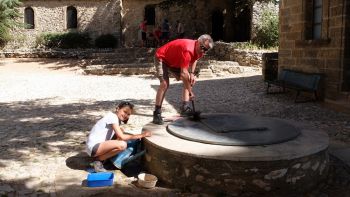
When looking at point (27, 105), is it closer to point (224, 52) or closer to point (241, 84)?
point (241, 84)

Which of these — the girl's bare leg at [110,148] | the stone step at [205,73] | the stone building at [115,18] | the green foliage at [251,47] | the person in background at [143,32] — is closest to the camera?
the girl's bare leg at [110,148]

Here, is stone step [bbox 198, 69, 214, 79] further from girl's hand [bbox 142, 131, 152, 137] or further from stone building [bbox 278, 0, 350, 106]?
girl's hand [bbox 142, 131, 152, 137]

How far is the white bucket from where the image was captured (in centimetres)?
432

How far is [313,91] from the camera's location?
9398 millimetres

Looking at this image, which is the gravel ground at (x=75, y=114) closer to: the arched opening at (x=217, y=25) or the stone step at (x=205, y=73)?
the stone step at (x=205, y=73)

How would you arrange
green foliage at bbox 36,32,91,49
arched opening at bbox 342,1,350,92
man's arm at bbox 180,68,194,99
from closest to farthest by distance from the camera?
man's arm at bbox 180,68,194,99
arched opening at bbox 342,1,350,92
green foliage at bbox 36,32,91,49

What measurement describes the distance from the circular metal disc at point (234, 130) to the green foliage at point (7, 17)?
2092cm

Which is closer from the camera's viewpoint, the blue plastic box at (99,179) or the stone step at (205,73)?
the blue plastic box at (99,179)

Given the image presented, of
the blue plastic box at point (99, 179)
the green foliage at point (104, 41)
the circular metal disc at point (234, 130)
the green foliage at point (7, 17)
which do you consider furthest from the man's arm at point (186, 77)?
the green foliage at point (104, 41)

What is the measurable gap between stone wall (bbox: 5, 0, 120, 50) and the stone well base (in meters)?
23.4

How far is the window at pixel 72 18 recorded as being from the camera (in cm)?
2723

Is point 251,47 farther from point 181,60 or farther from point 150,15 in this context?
point 181,60

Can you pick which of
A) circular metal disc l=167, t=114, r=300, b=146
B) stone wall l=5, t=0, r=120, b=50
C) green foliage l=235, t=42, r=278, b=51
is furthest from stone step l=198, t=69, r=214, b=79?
stone wall l=5, t=0, r=120, b=50

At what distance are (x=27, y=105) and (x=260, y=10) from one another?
1511cm
